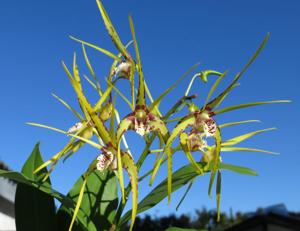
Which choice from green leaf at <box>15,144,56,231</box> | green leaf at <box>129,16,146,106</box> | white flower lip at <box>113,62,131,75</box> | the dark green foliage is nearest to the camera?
green leaf at <box>129,16,146,106</box>

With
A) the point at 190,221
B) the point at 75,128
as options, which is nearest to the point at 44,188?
the point at 75,128

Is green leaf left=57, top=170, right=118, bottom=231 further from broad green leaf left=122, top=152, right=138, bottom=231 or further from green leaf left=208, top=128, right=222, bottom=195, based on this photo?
green leaf left=208, top=128, right=222, bottom=195

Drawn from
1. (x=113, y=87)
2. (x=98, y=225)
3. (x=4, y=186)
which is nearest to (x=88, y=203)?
(x=98, y=225)

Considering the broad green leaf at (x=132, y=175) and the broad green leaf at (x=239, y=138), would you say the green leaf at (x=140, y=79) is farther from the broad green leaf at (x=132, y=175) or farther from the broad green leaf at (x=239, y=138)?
the broad green leaf at (x=239, y=138)

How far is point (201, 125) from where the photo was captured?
984mm

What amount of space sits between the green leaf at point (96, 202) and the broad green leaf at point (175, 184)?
3.0 inches

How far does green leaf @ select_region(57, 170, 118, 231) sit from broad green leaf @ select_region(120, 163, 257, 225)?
8 centimetres

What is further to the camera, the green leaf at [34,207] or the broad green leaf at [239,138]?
the green leaf at [34,207]

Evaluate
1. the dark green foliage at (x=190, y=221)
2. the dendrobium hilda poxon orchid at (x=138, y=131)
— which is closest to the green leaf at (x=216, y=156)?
the dendrobium hilda poxon orchid at (x=138, y=131)

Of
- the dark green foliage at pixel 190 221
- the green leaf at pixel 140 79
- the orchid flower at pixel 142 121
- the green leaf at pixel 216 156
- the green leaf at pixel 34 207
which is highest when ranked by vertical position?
the dark green foliage at pixel 190 221

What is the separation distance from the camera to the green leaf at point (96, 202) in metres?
1.09

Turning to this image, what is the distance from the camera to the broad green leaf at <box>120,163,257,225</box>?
103 centimetres

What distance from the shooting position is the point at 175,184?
1053 mm

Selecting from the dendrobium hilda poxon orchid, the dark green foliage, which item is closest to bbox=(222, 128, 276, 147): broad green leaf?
the dendrobium hilda poxon orchid
